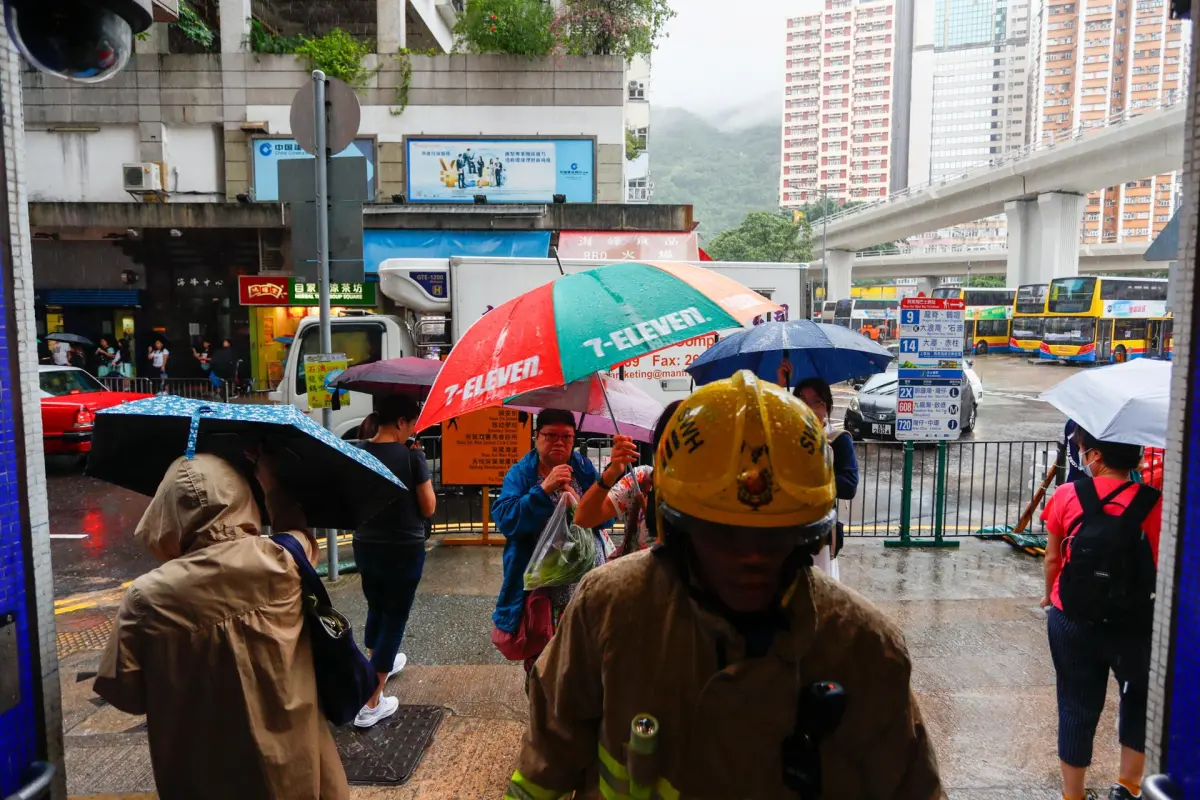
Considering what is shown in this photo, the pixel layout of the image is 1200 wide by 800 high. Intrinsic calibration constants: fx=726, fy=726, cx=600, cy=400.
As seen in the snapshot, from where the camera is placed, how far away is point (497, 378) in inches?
106

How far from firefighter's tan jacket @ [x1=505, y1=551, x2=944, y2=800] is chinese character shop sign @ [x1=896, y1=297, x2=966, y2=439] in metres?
6.09

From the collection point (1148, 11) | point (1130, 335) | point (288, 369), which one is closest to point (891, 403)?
point (288, 369)

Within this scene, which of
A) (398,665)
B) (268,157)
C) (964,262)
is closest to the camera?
(398,665)

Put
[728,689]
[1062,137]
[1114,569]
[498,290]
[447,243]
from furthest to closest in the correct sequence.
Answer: [1062,137] < [447,243] < [498,290] < [1114,569] < [728,689]

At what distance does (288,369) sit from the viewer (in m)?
9.84

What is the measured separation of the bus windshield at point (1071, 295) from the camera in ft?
106

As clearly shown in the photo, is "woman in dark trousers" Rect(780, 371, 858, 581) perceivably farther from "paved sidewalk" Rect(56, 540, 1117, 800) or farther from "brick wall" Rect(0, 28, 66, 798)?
"brick wall" Rect(0, 28, 66, 798)

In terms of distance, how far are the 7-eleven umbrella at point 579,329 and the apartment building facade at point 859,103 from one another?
14999 cm

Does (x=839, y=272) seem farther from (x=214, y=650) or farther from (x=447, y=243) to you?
(x=214, y=650)

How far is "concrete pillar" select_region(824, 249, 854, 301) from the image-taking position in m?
59.5

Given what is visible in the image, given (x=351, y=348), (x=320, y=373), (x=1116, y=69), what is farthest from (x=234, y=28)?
(x=1116, y=69)

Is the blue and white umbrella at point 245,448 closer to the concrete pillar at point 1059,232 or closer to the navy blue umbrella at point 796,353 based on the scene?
the navy blue umbrella at point 796,353

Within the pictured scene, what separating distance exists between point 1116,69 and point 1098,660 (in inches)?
5224

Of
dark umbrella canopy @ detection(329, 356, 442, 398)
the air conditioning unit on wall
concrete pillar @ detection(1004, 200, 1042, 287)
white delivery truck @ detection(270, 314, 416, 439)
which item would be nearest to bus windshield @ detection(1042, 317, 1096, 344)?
concrete pillar @ detection(1004, 200, 1042, 287)
